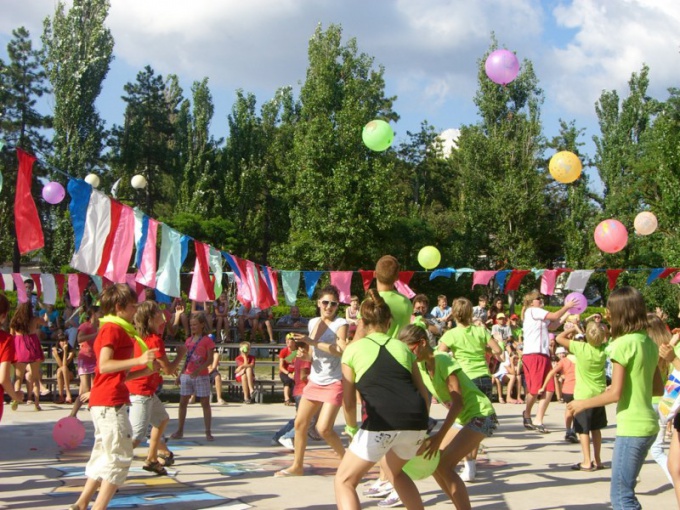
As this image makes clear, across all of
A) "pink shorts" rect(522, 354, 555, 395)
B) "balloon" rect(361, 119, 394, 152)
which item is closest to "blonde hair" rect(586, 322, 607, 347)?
"pink shorts" rect(522, 354, 555, 395)

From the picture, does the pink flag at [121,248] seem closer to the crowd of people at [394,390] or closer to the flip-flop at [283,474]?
the crowd of people at [394,390]

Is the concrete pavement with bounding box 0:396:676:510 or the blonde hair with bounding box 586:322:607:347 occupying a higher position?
the blonde hair with bounding box 586:322:607:347

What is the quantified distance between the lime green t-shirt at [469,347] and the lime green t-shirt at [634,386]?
9.69ft

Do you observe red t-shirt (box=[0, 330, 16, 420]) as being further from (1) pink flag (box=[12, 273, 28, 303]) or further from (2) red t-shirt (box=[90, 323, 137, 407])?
(1) pink flag (box=[12, 273, 28, 303])

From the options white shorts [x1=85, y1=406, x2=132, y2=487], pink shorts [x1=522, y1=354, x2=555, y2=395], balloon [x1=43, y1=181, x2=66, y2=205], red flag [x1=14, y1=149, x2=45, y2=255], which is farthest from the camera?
balloon [x1=43, y1=181, x2=66, y2=205]

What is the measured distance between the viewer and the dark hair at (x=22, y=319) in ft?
34.4

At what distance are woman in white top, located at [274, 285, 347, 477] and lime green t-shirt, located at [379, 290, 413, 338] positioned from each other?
76 centimetres

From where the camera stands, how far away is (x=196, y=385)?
9.11 metres

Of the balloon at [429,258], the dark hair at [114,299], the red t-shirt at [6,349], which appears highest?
the balloon at [429,258]

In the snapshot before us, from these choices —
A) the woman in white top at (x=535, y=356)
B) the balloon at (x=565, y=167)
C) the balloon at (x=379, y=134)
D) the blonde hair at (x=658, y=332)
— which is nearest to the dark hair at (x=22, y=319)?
the balloon at (x=379, y=134)

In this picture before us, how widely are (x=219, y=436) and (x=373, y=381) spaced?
19.1 ft

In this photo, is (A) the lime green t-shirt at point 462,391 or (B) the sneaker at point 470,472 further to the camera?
(B) the sneaker at point 470,472

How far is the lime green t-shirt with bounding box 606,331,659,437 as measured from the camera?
4484 mm

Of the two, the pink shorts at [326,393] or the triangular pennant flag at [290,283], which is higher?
the triangular pennant flag at [290,283]
